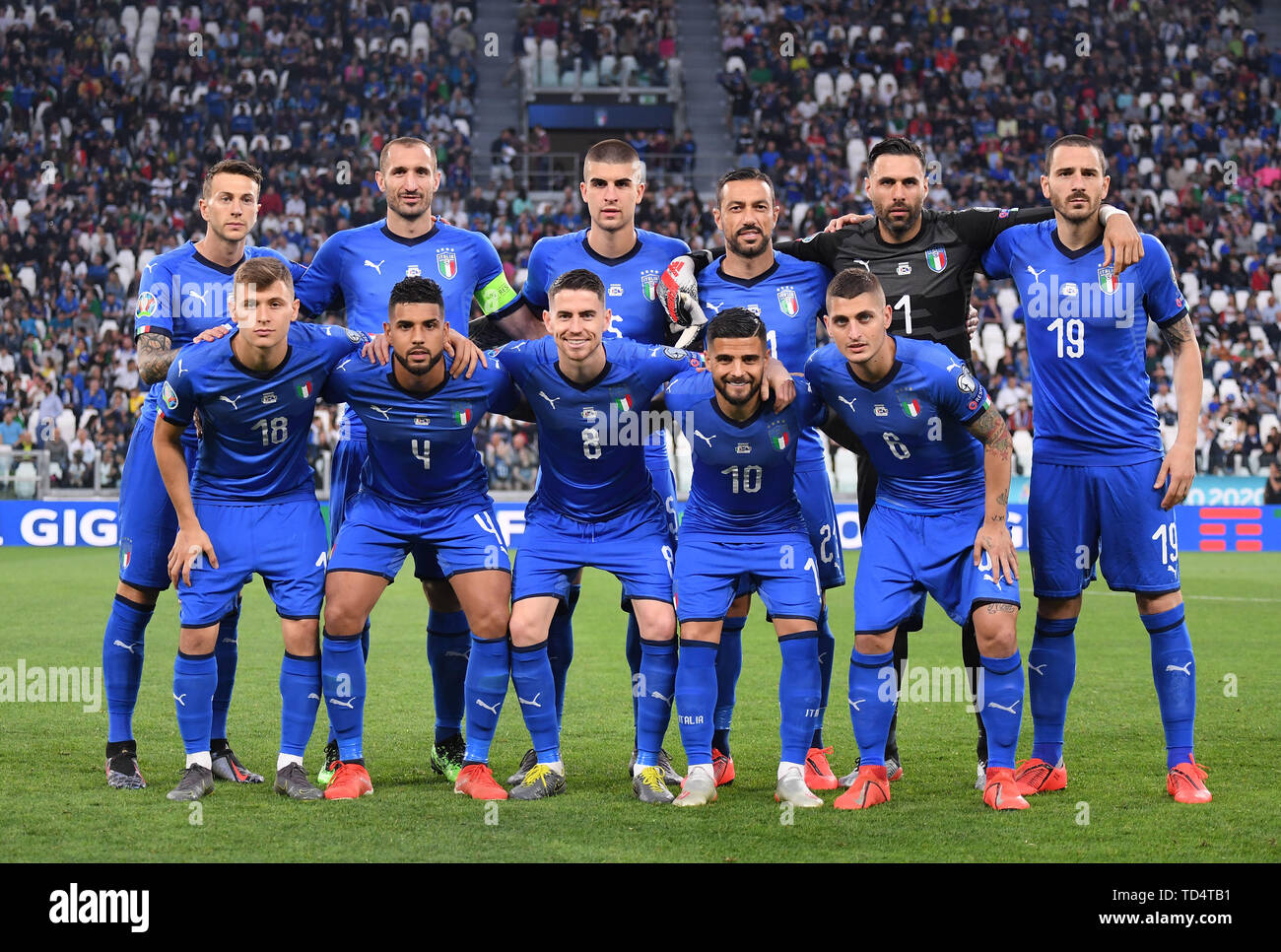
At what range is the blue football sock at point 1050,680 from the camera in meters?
5.70

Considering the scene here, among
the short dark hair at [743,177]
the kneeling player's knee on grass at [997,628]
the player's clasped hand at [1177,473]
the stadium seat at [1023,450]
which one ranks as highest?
the short dark hair at [743,177]

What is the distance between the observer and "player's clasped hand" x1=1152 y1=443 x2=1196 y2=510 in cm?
545

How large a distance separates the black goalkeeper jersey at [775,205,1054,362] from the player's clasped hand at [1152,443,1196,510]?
91 centimetres

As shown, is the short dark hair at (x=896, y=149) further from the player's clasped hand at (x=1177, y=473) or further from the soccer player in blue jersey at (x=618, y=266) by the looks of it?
the player's clasped hand at (x=1177, y=473)

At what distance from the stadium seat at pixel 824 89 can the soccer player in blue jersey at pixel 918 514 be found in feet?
78.4

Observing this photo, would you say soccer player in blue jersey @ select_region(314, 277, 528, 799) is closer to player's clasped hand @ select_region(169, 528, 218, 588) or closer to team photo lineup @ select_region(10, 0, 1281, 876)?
team photo lineup @ select_region(10, 0, 1281, 876)

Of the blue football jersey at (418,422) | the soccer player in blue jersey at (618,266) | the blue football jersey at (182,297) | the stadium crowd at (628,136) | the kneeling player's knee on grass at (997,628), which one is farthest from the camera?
the stadium crowd at (628,136)

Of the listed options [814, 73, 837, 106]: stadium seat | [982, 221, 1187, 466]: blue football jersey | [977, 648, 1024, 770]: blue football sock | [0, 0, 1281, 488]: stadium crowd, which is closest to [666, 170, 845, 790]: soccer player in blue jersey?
[977, 648, 1024, 770]: blue football sock

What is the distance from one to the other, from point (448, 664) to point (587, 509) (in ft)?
3.26

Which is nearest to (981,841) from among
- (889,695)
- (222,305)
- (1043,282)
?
(889,695)

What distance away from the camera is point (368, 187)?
82.8ft

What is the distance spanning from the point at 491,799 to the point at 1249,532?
51.3 ft

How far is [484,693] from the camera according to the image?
5.60 metres

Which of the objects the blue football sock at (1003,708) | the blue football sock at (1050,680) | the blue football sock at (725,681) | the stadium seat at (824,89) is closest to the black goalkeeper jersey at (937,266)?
the blue football sock at (1050,680)
